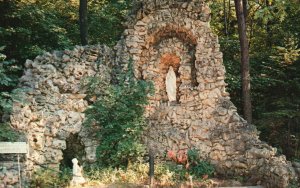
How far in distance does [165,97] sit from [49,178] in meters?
4.45

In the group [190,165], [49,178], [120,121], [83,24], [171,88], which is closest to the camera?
[49,178]

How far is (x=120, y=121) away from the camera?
1046 cm

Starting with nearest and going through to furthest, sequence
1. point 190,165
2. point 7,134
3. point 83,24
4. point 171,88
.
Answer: point 7,134 → point 190,165 → point 171,88 → point 83,24

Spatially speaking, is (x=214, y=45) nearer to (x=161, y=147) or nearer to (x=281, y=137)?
(x=161, y=147)

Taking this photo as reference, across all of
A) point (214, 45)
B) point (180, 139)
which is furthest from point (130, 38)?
point (180, 139)

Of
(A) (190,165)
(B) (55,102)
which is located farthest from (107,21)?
(A) (190,165)

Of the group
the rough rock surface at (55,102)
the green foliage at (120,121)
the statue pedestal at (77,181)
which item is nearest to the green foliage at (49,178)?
the statue pedestal at (77,181)

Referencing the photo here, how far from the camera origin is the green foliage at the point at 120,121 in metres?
10.3

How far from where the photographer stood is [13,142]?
8531 millimetres

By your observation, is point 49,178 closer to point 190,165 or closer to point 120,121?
point 120,121

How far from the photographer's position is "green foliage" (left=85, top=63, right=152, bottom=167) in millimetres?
10312

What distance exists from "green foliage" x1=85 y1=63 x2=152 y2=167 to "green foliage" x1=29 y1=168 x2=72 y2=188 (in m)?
1.20

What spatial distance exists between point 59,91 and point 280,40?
957cm

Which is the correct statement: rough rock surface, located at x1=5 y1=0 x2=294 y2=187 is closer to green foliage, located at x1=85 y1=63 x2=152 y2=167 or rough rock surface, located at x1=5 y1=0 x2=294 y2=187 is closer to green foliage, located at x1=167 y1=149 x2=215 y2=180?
green foliage, located at x1=167 y1=149 x2=215 y2=180
